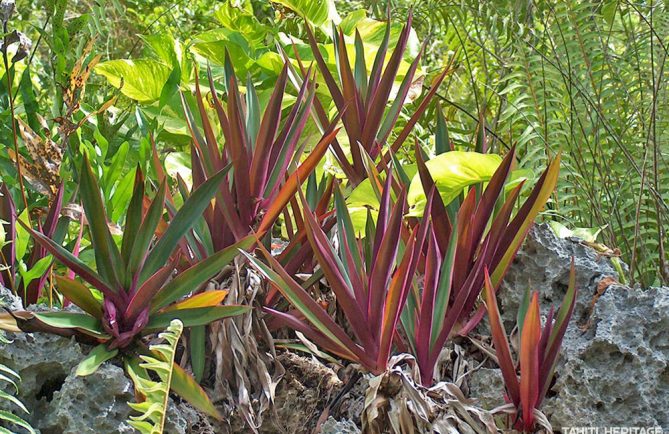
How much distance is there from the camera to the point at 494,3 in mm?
2914

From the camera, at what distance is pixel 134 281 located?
1292mm

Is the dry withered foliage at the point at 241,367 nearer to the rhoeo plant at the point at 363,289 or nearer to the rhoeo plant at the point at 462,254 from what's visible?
the rhoeo plant at the point at 363,289

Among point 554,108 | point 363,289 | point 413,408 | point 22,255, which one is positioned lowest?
point 22,255

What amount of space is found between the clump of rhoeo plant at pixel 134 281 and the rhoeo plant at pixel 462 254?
291mm

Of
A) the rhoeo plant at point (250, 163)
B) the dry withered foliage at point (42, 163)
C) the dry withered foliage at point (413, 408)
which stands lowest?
the dry withered foliage at point (413, 408)

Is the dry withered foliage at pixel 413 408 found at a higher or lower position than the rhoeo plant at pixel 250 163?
lower

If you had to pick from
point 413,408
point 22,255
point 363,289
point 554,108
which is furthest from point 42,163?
point 554,108

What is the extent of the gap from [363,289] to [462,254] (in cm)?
23

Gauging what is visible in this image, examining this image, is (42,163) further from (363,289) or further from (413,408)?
(413,408)

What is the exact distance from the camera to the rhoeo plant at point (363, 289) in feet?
4.00

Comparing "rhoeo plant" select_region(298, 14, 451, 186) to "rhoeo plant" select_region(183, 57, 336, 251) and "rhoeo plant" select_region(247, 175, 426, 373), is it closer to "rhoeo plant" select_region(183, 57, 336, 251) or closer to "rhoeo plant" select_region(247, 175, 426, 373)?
"rhoeo plant" select_region(183, 57, 336, 251)

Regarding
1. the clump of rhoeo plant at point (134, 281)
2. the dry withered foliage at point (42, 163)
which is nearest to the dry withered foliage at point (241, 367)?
the clump of rhoeo plant at point (134, 281)

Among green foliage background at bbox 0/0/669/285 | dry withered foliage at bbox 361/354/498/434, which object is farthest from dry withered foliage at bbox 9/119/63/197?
dry withered foliage at bbox 361/354/498/434

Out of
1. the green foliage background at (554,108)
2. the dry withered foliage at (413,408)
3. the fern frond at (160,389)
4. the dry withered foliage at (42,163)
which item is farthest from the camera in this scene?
the green foliage background at (554,108)
